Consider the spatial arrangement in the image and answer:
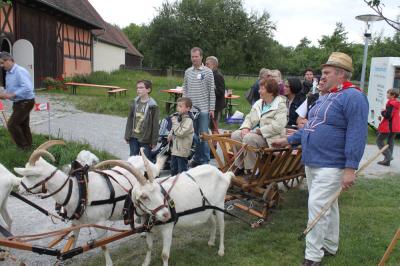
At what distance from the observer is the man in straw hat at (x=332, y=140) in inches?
149

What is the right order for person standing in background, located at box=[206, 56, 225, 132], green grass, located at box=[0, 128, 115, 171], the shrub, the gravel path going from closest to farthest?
the gravel path
green grass, located at box=[0, 128, 115, 171]
person standing in background, located at box=[206, 56, 225, 132]
the shrub

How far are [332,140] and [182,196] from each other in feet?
5.49

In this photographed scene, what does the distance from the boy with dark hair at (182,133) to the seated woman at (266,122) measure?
105cm

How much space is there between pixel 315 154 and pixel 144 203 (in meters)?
1.83

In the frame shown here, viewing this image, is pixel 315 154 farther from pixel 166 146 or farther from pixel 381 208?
pixel 166 146

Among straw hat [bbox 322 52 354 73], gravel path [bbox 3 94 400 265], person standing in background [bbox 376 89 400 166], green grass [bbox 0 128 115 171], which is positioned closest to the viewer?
straw hat [bbox 322 52 354 73]

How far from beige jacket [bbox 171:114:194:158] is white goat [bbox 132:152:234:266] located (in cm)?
166

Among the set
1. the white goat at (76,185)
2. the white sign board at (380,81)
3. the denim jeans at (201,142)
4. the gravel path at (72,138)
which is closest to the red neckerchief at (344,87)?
the white goat at (76,185)

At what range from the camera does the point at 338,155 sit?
396 centimetres

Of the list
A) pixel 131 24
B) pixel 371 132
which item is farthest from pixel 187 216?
pixel 131 24

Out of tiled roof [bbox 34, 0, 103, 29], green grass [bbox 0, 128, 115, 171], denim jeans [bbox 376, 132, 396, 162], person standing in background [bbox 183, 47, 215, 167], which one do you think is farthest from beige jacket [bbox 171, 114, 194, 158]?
tiled roof [bbox 34, 0, 103, 29]

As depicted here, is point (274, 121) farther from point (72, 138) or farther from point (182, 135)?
point (72, 138)

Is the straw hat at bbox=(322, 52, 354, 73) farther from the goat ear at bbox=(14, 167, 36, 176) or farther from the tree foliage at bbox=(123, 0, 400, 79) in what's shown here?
the tree foliage at bbox=(123, 0, 400, 79)

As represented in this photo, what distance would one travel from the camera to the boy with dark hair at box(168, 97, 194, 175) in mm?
6238
